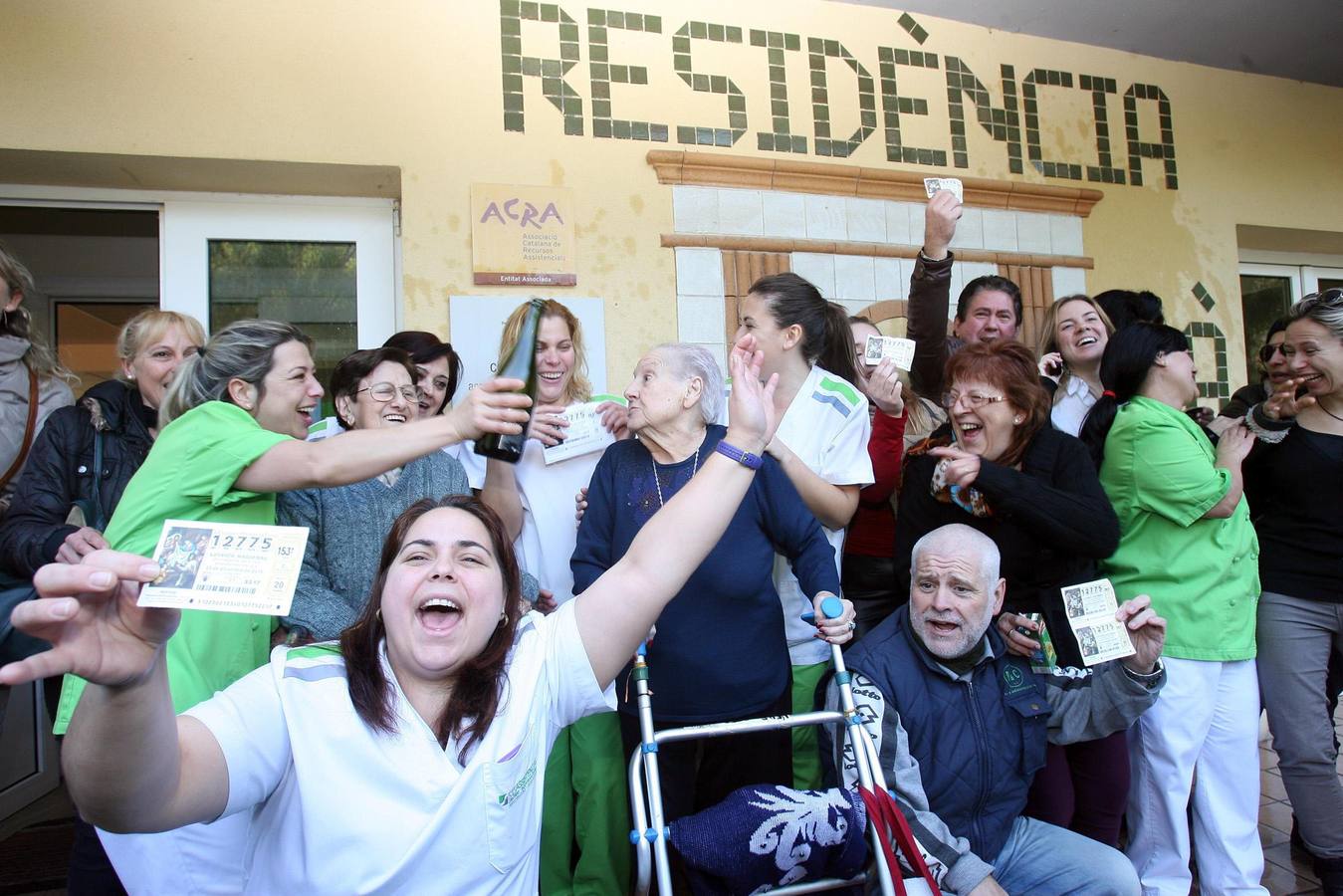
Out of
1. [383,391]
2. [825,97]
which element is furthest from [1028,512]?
[825,97]

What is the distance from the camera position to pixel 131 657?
1.01 metres

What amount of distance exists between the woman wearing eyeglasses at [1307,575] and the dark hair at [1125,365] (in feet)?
1.47

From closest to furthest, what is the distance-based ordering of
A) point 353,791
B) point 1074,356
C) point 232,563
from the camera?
point 232,563
point 353,791
point 1074,356

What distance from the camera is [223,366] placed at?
1987 mm

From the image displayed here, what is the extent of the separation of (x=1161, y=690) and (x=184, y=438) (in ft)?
8.71

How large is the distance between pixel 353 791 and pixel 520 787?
27 cm

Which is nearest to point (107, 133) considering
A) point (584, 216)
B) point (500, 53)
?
point (500, 53)

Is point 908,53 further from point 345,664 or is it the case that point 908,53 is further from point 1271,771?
point 345,664

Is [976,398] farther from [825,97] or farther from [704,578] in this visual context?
[825,97]

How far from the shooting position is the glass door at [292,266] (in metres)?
3.78

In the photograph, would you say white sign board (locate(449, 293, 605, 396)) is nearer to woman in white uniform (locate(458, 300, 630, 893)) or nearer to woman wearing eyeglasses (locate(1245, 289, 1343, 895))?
woman in white uniform (locate(458, 300, 630, 893))

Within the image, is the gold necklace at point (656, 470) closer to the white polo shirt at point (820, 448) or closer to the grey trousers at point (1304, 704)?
the white polo shirt at point (820, 448)

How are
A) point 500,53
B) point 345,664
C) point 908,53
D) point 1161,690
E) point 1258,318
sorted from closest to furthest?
point 345,664 → point 1161,690 → point 500,53 → point 908,53 → point 1258,318

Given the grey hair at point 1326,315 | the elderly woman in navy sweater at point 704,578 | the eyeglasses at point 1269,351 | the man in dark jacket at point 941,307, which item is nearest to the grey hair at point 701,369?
the elderly woman in navy sweater at point 704,578
